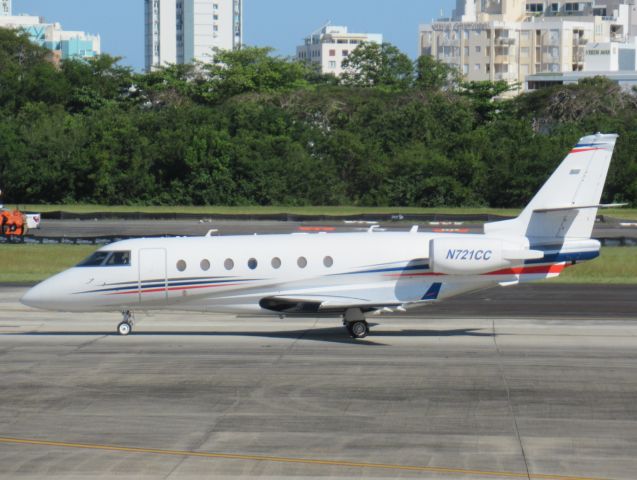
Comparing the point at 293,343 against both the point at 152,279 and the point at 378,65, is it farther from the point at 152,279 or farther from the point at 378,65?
the point at 378,65

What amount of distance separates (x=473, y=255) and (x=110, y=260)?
30.0 feet

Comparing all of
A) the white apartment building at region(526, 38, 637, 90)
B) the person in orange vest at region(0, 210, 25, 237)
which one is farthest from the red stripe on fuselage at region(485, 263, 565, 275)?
the white apartment building at region(526, 38, 637, 90)

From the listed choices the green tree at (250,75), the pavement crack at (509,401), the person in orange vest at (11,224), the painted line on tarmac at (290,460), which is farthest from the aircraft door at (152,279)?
the green tree at (250,75)

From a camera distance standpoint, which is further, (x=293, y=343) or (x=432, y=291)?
(x=432, y=291)

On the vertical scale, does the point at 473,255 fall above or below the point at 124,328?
above

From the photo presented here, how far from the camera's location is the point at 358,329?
96.2 ft

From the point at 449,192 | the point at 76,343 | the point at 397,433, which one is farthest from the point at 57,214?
the point at 397,433

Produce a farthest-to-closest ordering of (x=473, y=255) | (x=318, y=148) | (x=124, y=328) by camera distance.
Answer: (x=318, y=148) → (x=124, y=328) → (x=473, y=255)

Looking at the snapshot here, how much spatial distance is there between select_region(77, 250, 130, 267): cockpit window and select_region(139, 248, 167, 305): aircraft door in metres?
0.43

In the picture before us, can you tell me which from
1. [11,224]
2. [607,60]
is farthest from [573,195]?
[607,60]

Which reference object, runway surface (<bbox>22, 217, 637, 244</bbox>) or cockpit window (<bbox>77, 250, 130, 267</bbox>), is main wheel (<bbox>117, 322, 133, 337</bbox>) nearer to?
cockpit window (<bbox>77, 250, 130, 267</bbox>)

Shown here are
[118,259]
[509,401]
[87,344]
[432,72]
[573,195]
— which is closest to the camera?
[509,401]

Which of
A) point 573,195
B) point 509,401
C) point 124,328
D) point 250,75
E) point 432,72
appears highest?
point 432,72

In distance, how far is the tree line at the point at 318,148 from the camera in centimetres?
8719
